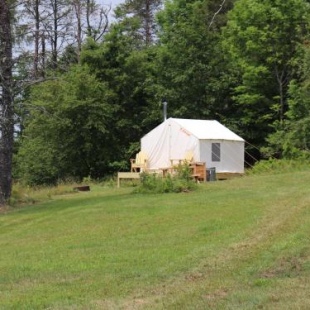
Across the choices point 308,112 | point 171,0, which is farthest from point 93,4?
point 308,112

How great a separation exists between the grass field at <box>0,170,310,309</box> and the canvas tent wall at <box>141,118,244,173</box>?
10814 millimetres

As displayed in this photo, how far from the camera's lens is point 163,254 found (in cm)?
862

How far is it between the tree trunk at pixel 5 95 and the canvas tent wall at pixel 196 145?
1051 centimetres

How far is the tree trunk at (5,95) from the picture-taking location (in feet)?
56.5

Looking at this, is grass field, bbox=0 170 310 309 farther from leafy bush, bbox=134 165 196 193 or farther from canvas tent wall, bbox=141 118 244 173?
canvas tent wall, bbox=141 118 244 173

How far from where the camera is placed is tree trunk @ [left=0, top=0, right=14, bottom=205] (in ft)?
56.5

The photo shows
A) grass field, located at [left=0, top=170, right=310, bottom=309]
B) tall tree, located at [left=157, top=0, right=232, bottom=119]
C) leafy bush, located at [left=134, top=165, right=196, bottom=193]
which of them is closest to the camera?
grass field, located at [left=0, top=170, right=310, bottom=309]

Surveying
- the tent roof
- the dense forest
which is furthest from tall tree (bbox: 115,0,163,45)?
the tent roof

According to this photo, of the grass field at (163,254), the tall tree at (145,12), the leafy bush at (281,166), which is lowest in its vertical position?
the grass field at (163,254)

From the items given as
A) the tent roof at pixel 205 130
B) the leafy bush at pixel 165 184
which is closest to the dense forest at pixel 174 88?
the tent roof at pixel 205 130

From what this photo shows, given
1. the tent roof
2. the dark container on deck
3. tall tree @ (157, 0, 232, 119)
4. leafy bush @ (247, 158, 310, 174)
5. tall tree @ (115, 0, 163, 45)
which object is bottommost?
the dark container on deck

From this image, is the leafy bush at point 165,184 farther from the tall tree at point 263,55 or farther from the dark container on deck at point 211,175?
the tall tree at point 263,55

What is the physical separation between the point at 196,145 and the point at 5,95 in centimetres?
1087

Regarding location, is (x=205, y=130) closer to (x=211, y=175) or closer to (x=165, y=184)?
(x=211, y=175)
